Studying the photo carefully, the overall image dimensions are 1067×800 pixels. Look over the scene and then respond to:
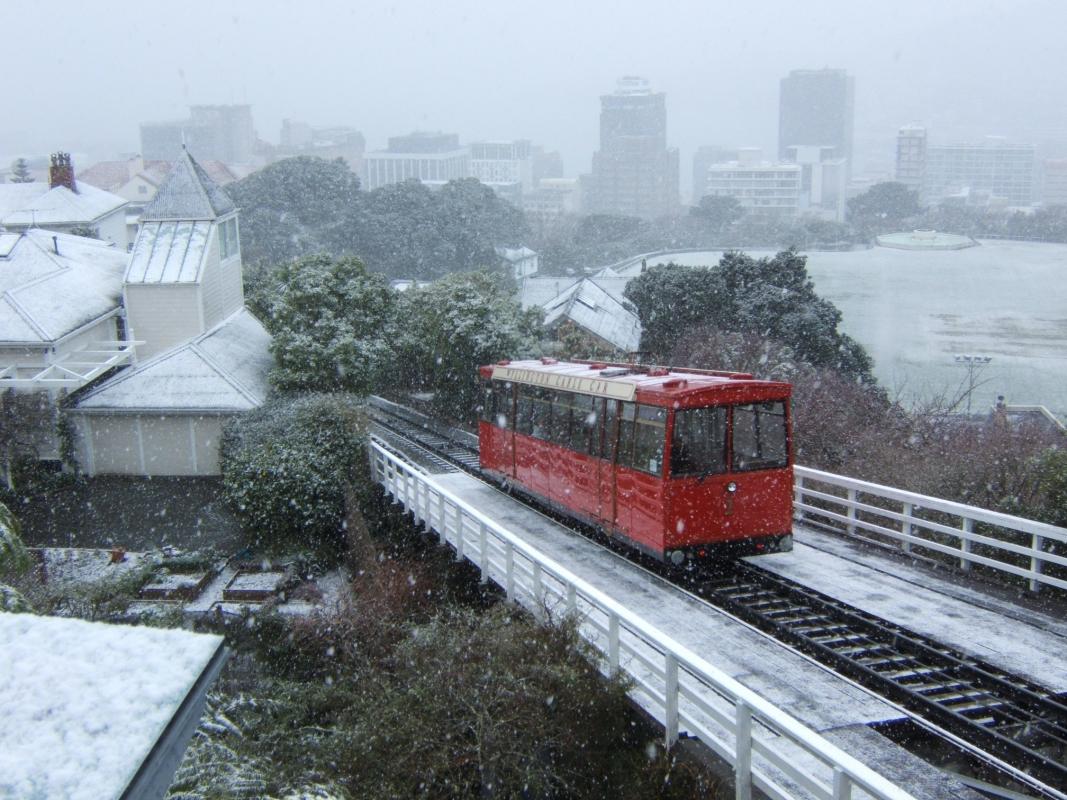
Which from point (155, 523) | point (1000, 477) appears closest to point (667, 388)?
point (1000, 477)

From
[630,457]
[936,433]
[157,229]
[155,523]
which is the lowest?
[155,523]

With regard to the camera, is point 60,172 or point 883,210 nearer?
point 60,172

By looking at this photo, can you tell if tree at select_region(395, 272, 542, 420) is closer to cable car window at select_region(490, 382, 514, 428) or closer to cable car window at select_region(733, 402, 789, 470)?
cable car window at select_region(490, 382, 514, 428)

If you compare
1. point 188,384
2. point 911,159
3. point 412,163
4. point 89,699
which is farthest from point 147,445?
point 412,163

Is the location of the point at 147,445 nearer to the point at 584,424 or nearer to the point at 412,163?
the point at 584,424

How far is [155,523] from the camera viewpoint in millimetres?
23422

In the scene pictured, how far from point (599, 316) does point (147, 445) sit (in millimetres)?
17506

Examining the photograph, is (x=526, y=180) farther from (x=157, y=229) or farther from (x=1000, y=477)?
(x=1000, y=477)

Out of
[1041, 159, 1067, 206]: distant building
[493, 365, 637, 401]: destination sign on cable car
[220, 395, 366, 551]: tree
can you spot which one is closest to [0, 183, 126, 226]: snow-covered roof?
[220, 395, 366, 551]: tree

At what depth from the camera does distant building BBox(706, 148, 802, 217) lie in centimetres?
7181

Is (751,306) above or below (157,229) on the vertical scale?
below

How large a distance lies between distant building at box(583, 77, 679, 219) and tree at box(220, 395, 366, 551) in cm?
8616

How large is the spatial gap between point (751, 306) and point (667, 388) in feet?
76.2

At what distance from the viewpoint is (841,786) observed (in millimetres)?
6328
